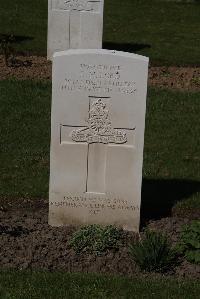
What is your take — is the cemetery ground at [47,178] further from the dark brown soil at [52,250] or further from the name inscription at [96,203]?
the name inscription at [96,203]

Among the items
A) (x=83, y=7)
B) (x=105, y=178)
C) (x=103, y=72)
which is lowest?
(x=105, y=178)

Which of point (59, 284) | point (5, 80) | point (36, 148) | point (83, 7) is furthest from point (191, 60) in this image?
point (59, 284)

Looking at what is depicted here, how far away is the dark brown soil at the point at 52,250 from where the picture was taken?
6.24 metres

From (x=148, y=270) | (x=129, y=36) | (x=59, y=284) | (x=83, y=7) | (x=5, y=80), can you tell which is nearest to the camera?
(x=59, y=284)

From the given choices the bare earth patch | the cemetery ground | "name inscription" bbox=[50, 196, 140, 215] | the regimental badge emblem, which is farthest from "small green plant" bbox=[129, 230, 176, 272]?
the bare earth patch

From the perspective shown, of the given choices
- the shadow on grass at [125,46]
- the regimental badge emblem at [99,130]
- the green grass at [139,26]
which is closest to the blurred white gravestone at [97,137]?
the regimental badge emblem at [99,130]

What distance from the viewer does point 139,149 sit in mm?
6809

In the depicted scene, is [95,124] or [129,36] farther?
[129,36]

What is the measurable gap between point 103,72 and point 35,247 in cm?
156

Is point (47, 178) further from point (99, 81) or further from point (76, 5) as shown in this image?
point (76, 5)

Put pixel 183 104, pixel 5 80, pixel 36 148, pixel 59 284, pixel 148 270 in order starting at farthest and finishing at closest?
pixel 5 80 → pixel 183 104 → pixel 36 148 → pixel 148 270 → pixel 59 284

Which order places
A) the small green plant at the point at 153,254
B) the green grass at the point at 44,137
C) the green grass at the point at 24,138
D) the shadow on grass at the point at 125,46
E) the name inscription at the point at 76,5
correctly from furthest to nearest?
the shadow on grass at the point at 125,46 < the name inscription at the point at 76,5 < the green grass at the point at 44,137 < the green grass at the point at 24,138 < the small green plant at the point at 153,254

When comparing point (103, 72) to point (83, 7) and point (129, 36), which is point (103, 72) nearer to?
point (83, 7)

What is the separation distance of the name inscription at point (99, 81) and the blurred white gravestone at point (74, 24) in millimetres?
6337
